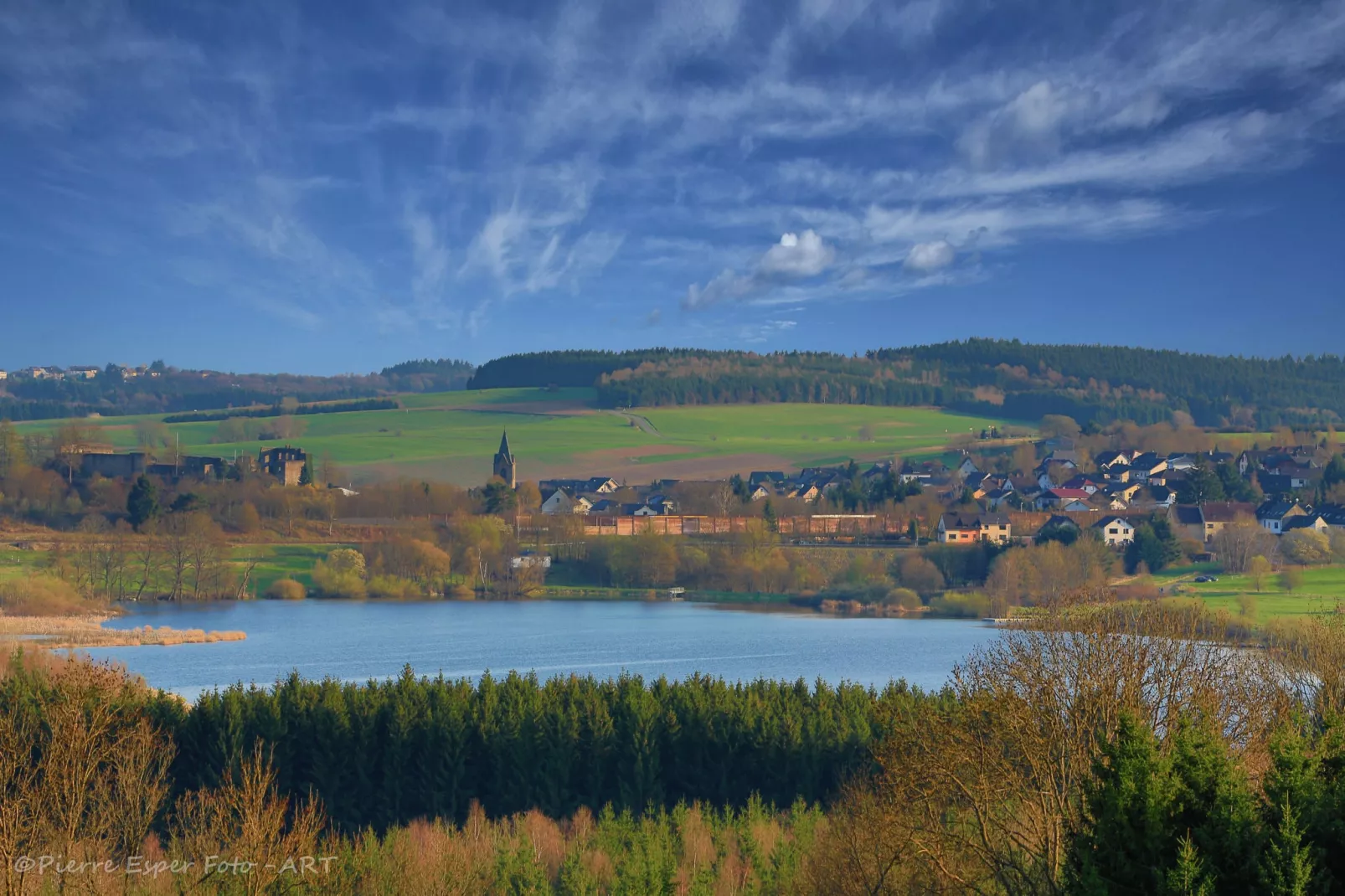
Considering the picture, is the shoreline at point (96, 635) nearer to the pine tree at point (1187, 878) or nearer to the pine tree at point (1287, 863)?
the pine tree at point (1187, 878)

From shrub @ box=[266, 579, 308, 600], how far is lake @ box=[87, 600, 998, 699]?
1.37 m

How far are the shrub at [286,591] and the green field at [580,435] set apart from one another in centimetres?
2564

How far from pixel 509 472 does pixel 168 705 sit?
6712 cm

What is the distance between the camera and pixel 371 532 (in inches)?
2832

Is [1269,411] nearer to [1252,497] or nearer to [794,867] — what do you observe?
[1252,497]

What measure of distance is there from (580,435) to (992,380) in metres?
50.9

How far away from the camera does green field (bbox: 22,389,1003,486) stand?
93.3m

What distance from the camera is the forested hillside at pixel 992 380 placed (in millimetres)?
125750

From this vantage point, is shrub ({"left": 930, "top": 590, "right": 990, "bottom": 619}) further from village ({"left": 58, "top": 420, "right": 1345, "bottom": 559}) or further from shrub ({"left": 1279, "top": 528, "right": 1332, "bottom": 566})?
shrub ({"left": 1279, "top": 528, "right": 1332, "bottom": 566})

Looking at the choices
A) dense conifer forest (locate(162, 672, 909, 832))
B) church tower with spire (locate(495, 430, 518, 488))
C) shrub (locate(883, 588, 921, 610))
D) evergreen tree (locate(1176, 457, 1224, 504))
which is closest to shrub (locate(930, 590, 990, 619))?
shrub (locate(883, 588, 921, 610))

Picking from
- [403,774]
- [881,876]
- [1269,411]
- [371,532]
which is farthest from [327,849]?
[1269,411]

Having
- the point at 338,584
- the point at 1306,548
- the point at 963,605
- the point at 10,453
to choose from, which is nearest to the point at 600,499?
the point at 338,584

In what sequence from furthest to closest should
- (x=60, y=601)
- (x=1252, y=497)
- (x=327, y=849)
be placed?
(x=1252, y=497)
(x=60, y=601)
(x=327, y=849)

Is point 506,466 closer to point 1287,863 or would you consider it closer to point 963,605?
point 963,605
